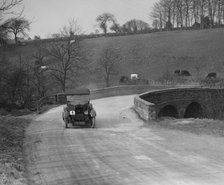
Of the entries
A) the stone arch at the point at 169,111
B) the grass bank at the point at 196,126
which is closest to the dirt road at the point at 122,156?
the grass bank at the point at 196,126

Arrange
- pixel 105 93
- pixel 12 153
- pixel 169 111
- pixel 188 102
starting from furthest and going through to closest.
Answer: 1. pixel 105 93
2. pixel 188 102
3. pixel 169 111
4. pixel 12 153

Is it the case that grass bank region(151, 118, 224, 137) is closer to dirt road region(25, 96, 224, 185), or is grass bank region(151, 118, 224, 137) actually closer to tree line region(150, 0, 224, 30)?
dirt road region(25, 96, 224, 185)

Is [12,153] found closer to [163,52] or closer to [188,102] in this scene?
[188,102]

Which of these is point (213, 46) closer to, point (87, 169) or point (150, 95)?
point (150, 95)

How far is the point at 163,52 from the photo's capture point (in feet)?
283

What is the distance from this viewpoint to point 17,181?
11109mm

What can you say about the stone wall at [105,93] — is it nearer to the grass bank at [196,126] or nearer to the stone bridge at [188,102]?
the stone bridge at [188,102]

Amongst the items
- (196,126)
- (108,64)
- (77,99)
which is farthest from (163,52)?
(196,126)

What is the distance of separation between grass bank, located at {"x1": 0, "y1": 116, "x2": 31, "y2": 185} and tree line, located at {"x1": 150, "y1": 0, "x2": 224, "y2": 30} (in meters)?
86.5

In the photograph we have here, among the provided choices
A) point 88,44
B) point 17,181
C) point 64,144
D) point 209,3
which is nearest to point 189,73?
point 88,44

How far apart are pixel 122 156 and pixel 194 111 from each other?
29.0 meters

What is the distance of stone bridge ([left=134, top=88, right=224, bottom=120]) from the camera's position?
35.5m

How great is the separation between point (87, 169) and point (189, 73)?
6260cm

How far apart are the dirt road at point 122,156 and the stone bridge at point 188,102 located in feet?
41.5
